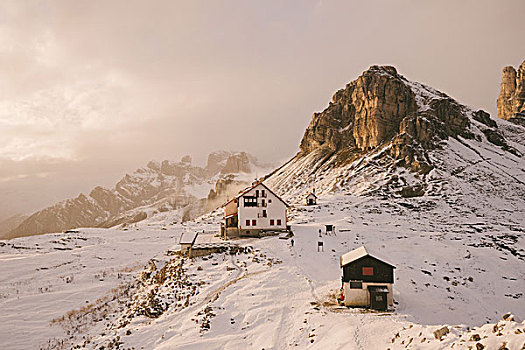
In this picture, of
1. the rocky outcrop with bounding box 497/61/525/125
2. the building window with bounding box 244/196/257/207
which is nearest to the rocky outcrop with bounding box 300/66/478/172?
the building window with bounding box 244/196/257/207

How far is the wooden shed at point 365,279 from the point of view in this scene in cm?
2314

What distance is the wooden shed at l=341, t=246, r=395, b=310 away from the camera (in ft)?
75.9

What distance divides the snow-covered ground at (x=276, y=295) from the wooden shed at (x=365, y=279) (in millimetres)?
1475

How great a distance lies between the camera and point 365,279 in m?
23.6

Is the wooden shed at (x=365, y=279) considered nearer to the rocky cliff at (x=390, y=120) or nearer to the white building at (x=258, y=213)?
the white building at (x=258, y=213)

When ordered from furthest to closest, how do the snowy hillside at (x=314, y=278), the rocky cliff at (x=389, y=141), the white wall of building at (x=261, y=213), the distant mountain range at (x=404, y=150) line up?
the rocky cliff at (x=389, y=141) < the distant mountain range at (x=404, y=150) < the white wall of building at (x=261, y=213) < the snowy hillside at (x=314, y=278)

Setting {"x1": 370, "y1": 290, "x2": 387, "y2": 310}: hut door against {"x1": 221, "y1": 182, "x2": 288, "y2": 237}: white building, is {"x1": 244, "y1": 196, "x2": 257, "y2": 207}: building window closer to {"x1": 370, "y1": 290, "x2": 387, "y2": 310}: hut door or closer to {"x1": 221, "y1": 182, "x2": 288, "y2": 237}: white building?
{"x1": 221, "y1": 182, "x2": 288, "y2": 237}: white building

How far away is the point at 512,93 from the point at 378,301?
234400 mm

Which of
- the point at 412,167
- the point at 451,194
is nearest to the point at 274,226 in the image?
the point at 451,194

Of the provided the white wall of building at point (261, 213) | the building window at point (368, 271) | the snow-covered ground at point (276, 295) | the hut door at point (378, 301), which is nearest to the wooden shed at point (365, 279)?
the building window at point (368, 271)

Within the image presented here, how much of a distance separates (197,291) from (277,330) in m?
10.8

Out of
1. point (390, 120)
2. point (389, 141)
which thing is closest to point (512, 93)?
point (390, 120)

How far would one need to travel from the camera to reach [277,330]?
19188 mm

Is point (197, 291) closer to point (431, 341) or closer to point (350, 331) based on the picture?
point (350, 331)
